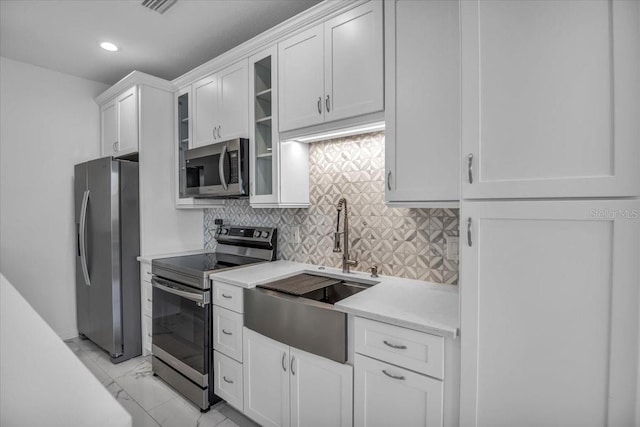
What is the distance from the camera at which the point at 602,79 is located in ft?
2.98

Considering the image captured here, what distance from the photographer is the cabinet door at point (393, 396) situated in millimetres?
1191

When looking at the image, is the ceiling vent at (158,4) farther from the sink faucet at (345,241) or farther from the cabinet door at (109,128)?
the sink faucet at (345,241)

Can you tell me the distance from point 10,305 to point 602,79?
187cm

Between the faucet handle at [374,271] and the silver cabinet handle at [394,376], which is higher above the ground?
the faucet handle at [374,271]

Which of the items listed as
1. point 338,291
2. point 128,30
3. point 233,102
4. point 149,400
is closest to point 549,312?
point 338,291

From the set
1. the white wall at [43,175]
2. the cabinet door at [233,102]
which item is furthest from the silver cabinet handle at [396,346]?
the white wall at [43,175]

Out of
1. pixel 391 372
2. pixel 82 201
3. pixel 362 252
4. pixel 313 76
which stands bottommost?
pixel 391 372

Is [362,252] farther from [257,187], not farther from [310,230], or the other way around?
[257,187]

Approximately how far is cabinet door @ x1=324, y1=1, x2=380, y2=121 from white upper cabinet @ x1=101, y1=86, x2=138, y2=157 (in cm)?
195

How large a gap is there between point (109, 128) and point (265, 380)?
2957mm

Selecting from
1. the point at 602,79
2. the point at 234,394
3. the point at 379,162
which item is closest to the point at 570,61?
the point at 602,79

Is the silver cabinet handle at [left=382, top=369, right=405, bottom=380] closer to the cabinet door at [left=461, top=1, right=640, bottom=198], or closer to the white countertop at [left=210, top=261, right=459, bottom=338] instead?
the white countertop at [left=210, top=261, right=459, bottom=338]

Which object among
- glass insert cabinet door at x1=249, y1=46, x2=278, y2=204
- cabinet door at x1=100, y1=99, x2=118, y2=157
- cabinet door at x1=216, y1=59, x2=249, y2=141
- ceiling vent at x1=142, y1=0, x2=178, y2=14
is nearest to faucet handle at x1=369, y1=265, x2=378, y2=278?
glass insert cabinet door at x1=249, y1=46, x2=278, y2=204

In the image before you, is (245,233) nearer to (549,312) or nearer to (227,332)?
(227,332)
